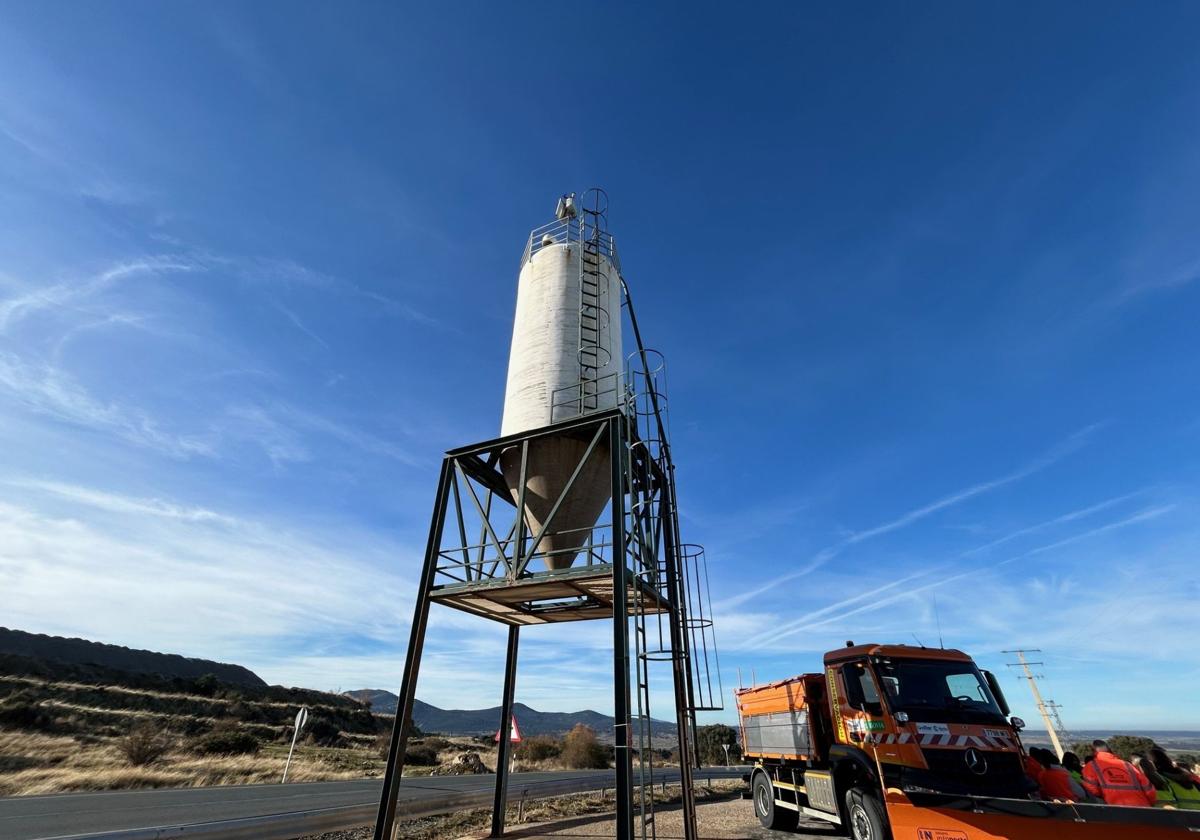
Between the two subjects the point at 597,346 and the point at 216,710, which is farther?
the point at 216,710

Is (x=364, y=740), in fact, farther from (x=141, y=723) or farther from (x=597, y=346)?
(x=597, y=346)

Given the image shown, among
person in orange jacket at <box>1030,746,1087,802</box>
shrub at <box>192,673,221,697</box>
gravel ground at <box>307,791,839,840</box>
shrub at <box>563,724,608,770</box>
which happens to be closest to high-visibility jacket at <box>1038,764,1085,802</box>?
person in orange jacket at <box>1030,746,1087,802</box>

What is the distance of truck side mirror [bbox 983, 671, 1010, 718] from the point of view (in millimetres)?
9411

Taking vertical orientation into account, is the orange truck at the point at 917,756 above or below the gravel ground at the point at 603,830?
above

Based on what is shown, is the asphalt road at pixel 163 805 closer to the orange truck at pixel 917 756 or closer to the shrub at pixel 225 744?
the orange truck at pixel 917 756

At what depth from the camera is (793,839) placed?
11.5 metres

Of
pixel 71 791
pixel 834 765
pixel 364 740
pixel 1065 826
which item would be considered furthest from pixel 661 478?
pixel 364 740

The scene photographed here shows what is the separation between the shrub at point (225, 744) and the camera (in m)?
27.4

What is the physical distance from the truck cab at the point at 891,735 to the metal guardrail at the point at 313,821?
6.92 m

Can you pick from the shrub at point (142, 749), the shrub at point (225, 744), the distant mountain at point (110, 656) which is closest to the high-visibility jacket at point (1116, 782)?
the shrub at point (142, 749)

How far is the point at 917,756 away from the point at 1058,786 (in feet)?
5.49

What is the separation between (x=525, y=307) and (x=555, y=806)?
1385 centimetres

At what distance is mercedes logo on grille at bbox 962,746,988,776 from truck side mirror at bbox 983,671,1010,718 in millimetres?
1301

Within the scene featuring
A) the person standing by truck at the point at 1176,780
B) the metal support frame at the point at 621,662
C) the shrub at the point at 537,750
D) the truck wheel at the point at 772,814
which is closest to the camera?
the person standing by truck at the point at 1176,780
